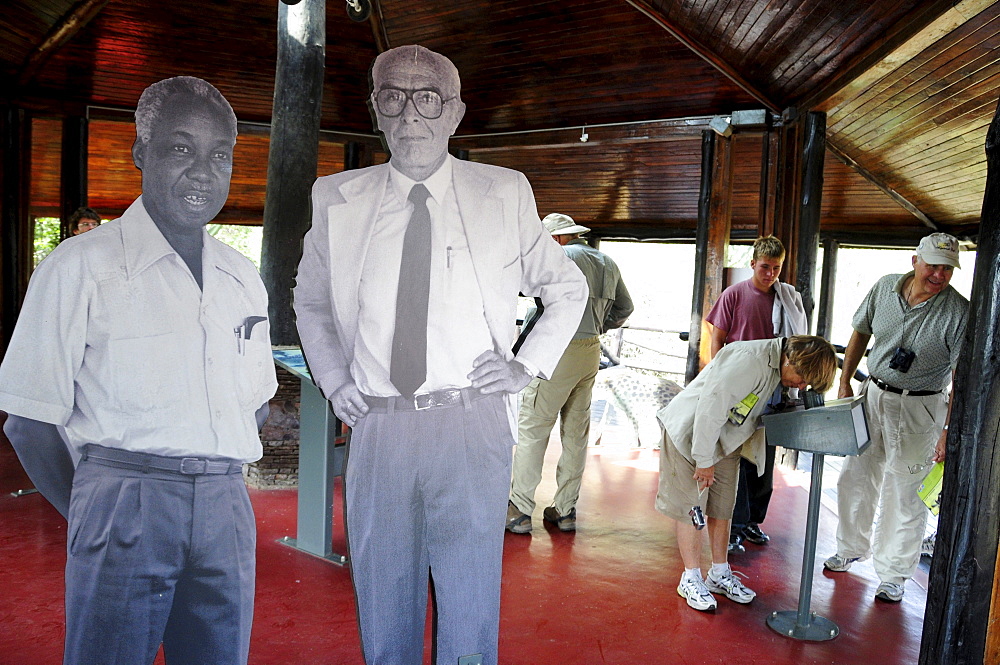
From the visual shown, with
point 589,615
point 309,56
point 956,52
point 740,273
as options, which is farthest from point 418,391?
point 740,273

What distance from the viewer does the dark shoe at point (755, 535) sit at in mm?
4410

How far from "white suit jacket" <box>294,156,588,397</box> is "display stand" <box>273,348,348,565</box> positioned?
163cm

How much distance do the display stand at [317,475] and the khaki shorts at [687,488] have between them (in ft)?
4.98

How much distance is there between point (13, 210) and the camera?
19.9 ft

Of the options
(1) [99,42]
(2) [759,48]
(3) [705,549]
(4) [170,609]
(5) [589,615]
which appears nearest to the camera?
(4) [170,609]

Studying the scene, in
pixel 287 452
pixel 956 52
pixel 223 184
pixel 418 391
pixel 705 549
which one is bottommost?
pixel 705 549

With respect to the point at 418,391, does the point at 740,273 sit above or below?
above

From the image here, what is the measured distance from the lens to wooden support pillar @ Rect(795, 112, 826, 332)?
5551mm

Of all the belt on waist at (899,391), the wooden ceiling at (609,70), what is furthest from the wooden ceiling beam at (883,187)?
the belt on waist at (899,391)

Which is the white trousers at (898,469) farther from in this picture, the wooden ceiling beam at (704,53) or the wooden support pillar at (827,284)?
the wooden support pillar at (827,284)

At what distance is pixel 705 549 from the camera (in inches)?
170

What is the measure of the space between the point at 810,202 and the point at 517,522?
10.8 feet

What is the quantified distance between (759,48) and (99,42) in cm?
494

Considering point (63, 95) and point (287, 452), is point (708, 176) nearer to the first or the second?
point (287, 452)
